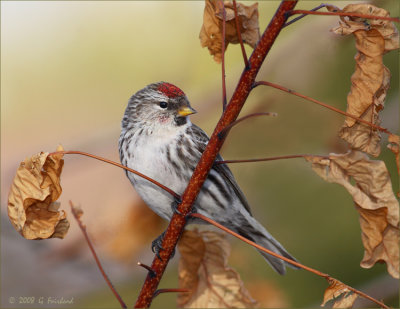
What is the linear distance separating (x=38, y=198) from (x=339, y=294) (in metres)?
0.92

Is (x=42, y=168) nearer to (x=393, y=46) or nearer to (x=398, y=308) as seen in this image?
(x=393, y=46)

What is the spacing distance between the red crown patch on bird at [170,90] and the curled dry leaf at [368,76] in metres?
0.93

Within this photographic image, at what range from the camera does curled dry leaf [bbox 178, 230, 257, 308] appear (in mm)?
1975

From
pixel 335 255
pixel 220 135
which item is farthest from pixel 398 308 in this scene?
pixel 220 135

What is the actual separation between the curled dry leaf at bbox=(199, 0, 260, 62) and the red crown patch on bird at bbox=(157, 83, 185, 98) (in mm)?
484

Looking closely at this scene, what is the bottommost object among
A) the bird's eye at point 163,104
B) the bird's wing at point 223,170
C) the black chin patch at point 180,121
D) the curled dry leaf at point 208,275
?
the curled dry leaf at point 208,275

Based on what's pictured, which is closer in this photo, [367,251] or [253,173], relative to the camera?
[367,251]

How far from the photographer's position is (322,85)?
2.90 m

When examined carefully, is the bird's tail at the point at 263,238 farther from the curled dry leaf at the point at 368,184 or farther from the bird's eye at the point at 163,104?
the curled dry leaf at the point at 368,184

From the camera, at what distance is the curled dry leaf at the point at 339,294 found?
1.48 meters

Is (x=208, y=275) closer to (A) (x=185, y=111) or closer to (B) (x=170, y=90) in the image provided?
(A) (x=185, y=111)

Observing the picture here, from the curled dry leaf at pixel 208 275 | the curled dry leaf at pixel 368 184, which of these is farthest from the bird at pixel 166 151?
the curled dry leaf at pixel 368 184

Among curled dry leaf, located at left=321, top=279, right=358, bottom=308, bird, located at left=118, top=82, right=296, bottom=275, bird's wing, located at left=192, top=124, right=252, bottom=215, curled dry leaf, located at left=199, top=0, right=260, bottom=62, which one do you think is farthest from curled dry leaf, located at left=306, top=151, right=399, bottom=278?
bird's wing, located at left=192, top=124, right=252, bottom=215

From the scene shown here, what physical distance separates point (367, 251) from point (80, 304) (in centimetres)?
148
